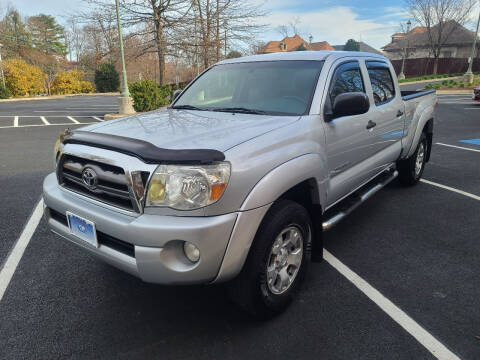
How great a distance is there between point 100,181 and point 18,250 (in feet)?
6.43

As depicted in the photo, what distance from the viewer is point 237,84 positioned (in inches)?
143

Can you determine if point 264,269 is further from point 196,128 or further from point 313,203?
point 196,128

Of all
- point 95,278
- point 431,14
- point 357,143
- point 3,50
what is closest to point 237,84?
point 357,143

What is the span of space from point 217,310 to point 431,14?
48.7 m

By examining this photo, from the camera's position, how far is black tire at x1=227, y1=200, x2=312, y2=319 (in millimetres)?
2338

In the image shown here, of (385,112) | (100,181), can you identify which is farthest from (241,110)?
(385,112)

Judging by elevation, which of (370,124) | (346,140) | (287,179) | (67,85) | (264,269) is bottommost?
(264,269)

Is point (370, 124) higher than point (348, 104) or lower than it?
lower

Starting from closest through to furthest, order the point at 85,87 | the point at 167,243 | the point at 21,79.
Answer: the point at 167,243
the point at 21,79
the point at 85,87

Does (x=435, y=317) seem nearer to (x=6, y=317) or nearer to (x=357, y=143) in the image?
(x=357, y=143)

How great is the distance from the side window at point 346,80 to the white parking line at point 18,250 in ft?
10.5

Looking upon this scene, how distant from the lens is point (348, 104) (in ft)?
9.66

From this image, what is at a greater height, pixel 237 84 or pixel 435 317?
pixel 237 84

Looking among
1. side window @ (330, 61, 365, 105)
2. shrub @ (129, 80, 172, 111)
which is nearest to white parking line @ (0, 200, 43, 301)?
side window @ (330, 61, 365, 105)
